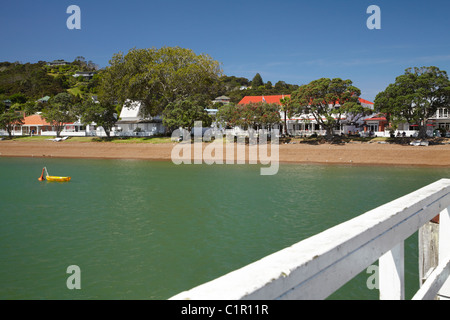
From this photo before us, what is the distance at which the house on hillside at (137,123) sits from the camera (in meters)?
68.2

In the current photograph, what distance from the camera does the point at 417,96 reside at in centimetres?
4603

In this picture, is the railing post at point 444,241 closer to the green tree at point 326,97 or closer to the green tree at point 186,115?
the green tree at point 326,97

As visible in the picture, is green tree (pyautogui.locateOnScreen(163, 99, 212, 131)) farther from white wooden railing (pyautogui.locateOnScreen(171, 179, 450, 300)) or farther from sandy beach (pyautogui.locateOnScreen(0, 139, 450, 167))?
white wooden railing (pyautogui.locateOnScreen(171, 179, 450, 300))

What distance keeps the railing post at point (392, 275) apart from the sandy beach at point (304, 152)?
1667 inches

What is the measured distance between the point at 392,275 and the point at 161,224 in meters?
15.4

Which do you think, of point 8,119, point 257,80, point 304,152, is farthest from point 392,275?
point 257,80

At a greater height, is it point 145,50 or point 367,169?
point 145,50

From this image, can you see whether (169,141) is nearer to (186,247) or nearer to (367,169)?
(367,169)

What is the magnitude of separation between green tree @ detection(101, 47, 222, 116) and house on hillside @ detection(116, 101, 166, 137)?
434cm

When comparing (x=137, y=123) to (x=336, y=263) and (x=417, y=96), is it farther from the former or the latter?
(x=336, y=263)

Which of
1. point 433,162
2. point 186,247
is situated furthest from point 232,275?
point 433,162

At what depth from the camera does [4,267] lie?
1238 centimetres
